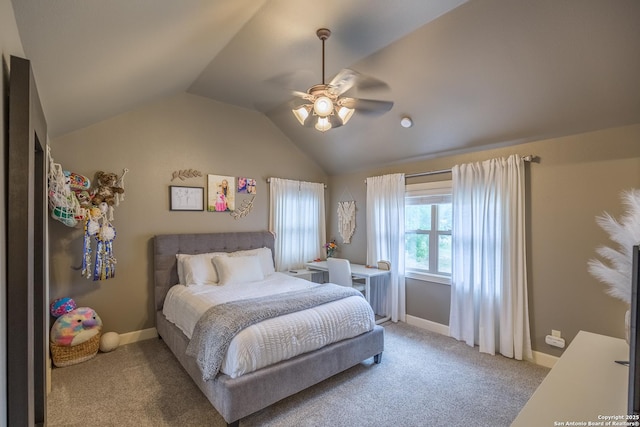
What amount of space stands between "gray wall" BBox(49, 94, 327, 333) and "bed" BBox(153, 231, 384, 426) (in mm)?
211

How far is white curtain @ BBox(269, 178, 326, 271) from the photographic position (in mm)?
4652

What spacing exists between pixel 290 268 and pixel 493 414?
124 inches

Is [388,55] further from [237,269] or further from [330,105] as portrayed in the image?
[237,269]

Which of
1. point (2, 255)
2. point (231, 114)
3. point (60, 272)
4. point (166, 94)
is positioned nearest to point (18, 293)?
point (2, 255)

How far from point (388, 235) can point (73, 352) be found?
3.85 m

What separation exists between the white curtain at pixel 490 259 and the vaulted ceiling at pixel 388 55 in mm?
424

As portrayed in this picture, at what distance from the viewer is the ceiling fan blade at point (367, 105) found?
93.6 inches

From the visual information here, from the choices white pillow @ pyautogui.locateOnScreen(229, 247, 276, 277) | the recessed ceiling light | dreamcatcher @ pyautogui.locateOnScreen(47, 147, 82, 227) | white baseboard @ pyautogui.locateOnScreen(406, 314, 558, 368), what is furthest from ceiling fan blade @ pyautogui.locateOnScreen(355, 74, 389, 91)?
white baseboard @ pyautogui.locateOnScreen(406, 314, 558, 368)

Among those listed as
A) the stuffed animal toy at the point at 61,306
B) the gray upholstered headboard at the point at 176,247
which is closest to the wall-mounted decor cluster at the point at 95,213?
the stuffed animal toy at the point at 61,306

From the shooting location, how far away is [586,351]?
1479mm

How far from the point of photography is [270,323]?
2271mm

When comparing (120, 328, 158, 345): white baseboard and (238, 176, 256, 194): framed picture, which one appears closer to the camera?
(120, 328, 158, 345): white baseboard

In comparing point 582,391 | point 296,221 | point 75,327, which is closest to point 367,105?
point 582,391

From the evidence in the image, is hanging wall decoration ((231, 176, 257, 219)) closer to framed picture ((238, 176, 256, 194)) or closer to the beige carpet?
framed picture ((238, 176, 256, 194))
